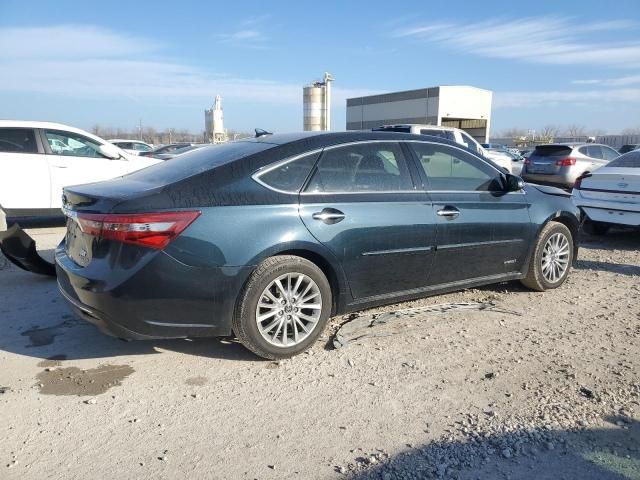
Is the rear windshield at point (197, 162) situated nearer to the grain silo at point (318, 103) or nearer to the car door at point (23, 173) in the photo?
the car door at point (23, 173)

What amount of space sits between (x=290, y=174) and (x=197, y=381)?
1.59 meters

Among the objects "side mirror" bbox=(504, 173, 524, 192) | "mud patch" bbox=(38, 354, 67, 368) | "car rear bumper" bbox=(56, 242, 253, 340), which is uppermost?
"side mirror" bbox=(504, 173, 524, 192)

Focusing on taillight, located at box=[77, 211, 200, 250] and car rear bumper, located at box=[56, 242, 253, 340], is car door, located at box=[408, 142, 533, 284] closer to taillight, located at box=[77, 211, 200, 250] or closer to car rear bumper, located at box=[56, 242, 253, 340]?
car rear bumper, located at box=[56, 242, 253, 340]

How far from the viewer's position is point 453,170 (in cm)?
477

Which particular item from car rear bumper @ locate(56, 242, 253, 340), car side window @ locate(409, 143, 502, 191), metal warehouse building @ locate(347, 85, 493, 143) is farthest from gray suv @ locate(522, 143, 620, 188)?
metal warehouse building @ locate(347, 85, 493, 143)

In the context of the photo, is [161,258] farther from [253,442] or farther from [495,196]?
[495,196]

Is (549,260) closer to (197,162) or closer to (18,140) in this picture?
(197,162)

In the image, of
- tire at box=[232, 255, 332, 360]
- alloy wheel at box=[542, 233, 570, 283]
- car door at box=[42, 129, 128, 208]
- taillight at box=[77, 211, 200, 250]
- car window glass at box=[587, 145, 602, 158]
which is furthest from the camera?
Answer: car window glass at box=[587, 145, 602, 158]

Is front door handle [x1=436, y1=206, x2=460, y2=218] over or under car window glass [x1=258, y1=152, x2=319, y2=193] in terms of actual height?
under

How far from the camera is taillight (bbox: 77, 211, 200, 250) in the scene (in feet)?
10.8

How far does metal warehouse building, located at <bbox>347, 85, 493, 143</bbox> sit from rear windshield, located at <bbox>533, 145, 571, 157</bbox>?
35.4 meters

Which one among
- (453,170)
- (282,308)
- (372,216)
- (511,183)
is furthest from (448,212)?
(282,308)

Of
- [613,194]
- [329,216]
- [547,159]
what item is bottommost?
[613,194]

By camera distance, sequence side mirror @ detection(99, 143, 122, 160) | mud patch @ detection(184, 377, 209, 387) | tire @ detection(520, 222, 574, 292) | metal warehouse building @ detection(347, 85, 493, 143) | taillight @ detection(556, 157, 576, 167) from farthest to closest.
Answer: metal warehouse building @ detection(347, 85, 493, 143), taillight @ detection(556, 157, 576, 167), side mirror @ detection(99, 143, 122, 160), tire @ detection(520, 222, 574, 292), mud patch @ detection(184, 377, 209, 387)
